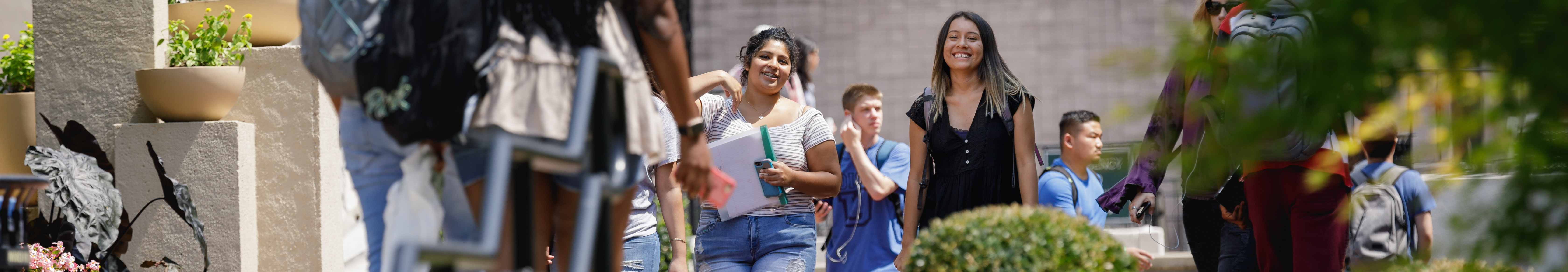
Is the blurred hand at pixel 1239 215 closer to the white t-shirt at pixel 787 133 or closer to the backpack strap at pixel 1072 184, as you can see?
the backpack strap at pixel 1072 184

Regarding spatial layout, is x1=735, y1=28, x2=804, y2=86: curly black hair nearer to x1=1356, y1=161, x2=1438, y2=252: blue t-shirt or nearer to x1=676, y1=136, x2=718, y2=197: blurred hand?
x1=1356, y1=161, x2=1438, y2=252: blue t-shirt

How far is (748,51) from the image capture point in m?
4.95

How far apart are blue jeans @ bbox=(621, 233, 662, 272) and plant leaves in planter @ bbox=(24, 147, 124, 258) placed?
2020mm

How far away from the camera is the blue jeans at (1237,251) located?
4.30m

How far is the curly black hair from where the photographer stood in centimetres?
489

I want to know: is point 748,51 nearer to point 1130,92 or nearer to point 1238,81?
point 1238,81

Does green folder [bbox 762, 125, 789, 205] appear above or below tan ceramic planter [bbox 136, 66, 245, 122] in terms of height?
below

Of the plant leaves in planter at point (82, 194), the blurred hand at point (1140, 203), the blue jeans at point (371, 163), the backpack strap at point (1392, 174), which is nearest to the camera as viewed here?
the blue jeans at point (371, 163)

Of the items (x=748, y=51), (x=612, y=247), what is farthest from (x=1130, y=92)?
(x=612, y=247)

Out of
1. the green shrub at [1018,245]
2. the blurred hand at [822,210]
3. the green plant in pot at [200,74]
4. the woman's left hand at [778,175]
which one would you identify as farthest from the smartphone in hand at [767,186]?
the green plant in pot at [200,74]

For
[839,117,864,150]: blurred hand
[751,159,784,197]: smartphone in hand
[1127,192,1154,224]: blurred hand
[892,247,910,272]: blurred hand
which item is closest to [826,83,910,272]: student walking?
[839,117,864,150]: blurred hand

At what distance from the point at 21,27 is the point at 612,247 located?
7.07 m

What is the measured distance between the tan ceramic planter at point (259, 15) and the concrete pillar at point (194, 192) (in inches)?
22.0

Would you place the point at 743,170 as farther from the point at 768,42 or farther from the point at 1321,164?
the point at 1321,164
